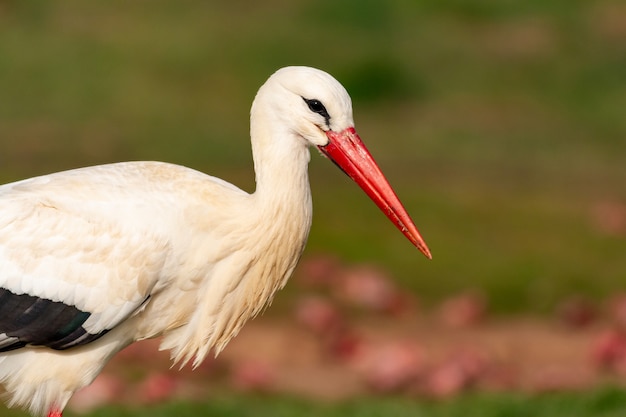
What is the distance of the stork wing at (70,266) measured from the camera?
5586 mm

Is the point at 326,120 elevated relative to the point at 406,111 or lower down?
lower down

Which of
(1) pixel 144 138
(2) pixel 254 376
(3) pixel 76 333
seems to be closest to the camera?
(3) pixel 76 333

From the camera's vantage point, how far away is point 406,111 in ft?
57.9

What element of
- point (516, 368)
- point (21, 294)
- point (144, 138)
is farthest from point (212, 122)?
point (21, 294)

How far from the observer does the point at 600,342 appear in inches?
400

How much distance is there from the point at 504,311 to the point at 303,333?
1949 millimetres

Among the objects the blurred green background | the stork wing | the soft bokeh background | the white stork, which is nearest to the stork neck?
the white stork

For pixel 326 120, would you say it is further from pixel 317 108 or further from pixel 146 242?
pixel 146 242

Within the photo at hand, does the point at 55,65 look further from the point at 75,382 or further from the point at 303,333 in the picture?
the point at 75,382

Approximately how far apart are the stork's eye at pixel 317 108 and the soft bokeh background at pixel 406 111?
5.70m

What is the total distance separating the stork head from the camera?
17.8 ft

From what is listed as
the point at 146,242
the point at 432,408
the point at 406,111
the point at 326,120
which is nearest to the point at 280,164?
the point at 326,120

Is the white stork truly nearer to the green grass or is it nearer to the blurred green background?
the green grass

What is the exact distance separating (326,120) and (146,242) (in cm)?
94
